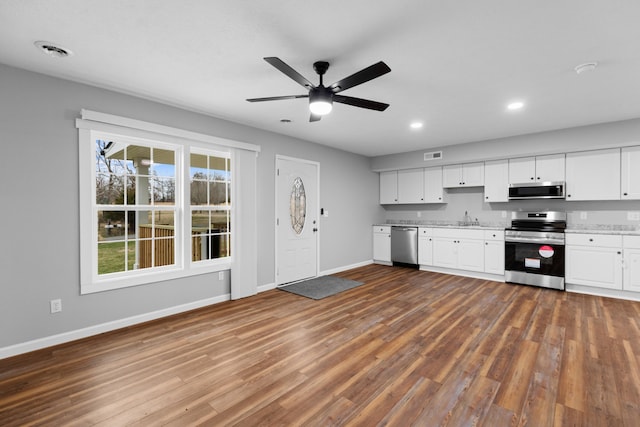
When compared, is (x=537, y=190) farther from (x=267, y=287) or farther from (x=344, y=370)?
(x=267, y=287)

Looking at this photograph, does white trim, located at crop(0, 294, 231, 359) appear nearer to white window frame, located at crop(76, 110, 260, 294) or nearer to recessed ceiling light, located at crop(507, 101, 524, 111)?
A: white window frame, located at crop(76, 110, 260, 294)

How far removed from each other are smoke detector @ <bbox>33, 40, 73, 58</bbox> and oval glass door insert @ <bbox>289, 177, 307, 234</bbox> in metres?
3.28

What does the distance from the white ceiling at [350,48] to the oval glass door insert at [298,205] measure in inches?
64.6

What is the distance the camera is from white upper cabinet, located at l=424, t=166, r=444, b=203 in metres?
6.17

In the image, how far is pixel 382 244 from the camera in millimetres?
6762

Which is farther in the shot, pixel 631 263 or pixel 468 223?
pixel 468 223

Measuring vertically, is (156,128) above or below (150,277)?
above

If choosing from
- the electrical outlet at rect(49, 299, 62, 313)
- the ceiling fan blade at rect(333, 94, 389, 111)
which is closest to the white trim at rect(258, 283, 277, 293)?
the electrical outlet at rect(49, 299, 62, 313)

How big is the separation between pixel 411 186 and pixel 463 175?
3.58ft

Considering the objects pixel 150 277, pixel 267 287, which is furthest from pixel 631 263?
pixel 150 277

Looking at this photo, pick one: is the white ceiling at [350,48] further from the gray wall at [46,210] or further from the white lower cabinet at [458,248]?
the white lower cabinet at [458,248]

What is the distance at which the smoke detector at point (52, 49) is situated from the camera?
7.39ft

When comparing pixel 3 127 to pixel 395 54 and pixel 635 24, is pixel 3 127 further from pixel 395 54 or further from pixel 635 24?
pixel 635 24

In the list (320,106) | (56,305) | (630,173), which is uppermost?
(320,106)
